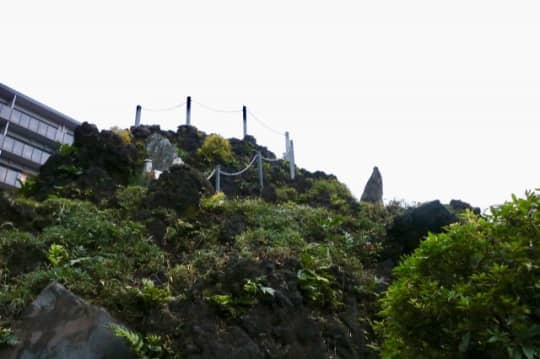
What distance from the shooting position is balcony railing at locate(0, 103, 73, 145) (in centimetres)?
3473

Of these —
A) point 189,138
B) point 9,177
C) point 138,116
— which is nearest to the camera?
point 189,138

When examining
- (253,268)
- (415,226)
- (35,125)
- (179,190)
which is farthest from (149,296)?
(35,125)

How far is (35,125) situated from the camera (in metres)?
36.7

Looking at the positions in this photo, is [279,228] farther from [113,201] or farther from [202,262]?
[113,201]

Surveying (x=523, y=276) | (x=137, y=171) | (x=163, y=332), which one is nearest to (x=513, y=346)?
(x=523, y=276)

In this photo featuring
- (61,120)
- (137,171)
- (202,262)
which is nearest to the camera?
(202,262)

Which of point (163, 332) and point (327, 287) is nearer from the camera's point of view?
point (163, 332)

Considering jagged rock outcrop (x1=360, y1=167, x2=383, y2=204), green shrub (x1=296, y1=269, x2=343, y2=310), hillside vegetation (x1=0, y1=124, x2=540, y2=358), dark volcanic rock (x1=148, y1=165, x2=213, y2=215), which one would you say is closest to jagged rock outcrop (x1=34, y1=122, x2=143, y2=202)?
hillside vegetation (x1=0, y1=124, x2=540, y2=358)

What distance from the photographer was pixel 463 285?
199 inches

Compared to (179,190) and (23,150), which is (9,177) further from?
(179,190)

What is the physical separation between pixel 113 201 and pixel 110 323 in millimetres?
7452

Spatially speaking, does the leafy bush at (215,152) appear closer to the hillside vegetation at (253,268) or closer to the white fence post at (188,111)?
the white fence post at (188,111)

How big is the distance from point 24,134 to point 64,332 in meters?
33.4

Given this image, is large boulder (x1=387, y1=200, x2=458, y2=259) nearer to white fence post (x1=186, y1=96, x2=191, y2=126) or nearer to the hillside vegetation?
the hillside vegetation
